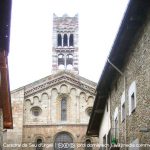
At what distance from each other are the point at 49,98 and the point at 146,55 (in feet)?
103

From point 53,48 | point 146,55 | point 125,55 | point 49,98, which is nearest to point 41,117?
point 49,98

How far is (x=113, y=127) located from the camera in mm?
18500

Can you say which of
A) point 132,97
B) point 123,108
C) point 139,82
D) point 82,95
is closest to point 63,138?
point 82,95

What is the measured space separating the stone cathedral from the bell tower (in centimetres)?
311

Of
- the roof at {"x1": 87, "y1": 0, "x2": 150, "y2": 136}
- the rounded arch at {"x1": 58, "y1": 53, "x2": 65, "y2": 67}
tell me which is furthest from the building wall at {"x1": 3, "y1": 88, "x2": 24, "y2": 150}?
the roof at {"x1": 87, "y1": 0, "x2": 150, "y2": 136}

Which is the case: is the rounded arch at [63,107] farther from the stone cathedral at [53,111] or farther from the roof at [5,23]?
the roof at [5,23]

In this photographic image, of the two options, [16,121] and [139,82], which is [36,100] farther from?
[139,82]

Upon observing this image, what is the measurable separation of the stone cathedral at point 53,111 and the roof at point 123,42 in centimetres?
2035

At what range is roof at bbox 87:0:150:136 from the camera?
11625 millimetres

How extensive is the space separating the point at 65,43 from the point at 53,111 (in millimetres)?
9322

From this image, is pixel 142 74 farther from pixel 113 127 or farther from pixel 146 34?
pixel 113 127

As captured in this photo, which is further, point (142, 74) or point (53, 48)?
point (53, 48)

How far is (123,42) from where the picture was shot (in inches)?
546

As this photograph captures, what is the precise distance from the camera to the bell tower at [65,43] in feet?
157
